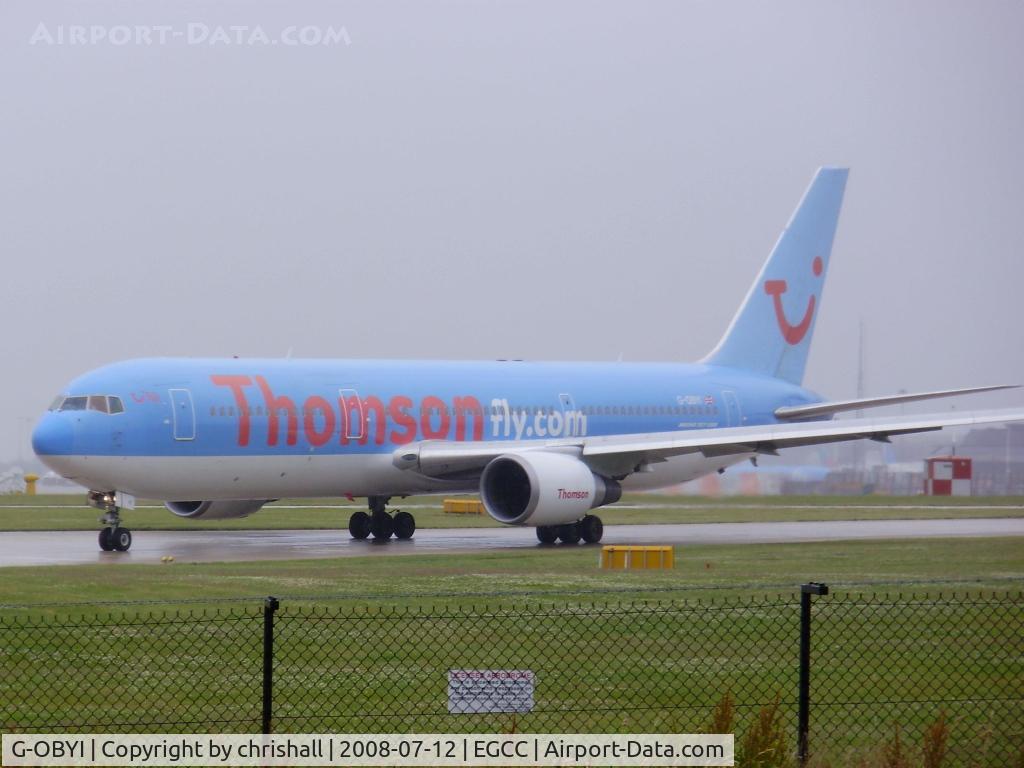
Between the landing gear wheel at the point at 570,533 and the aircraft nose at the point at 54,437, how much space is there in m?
10.4

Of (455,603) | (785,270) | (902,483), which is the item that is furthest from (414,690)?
(902,483)

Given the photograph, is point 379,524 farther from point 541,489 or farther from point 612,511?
point 612,511

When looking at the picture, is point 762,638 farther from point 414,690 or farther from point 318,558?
point 318,558

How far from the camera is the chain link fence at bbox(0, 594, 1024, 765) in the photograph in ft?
43.9

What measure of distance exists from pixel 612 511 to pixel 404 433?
1482cm

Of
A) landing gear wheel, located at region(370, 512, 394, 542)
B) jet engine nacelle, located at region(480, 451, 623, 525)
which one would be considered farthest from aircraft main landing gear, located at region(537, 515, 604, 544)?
landing gear wheel, located at region(370, 512, 394, 542)

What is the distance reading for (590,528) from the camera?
35.5 meters

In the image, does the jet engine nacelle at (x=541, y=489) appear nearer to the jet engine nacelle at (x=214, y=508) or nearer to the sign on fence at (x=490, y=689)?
the jet engine nacelle at (x=214, y=508)

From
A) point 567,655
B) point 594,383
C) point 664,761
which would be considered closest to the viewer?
point 664,761

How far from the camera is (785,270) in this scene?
46625 millimetres

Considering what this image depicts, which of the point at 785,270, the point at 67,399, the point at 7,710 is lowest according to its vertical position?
the point at 7,710

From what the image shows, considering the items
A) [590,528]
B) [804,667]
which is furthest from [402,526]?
[804,667]

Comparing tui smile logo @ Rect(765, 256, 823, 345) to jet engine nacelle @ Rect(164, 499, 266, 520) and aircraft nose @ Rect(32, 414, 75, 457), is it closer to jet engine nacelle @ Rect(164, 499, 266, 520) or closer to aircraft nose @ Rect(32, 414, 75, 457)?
jet engine nacelle @ Rect(164, 499, 266, 520)

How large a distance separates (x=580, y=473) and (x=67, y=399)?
1034 centimetres
